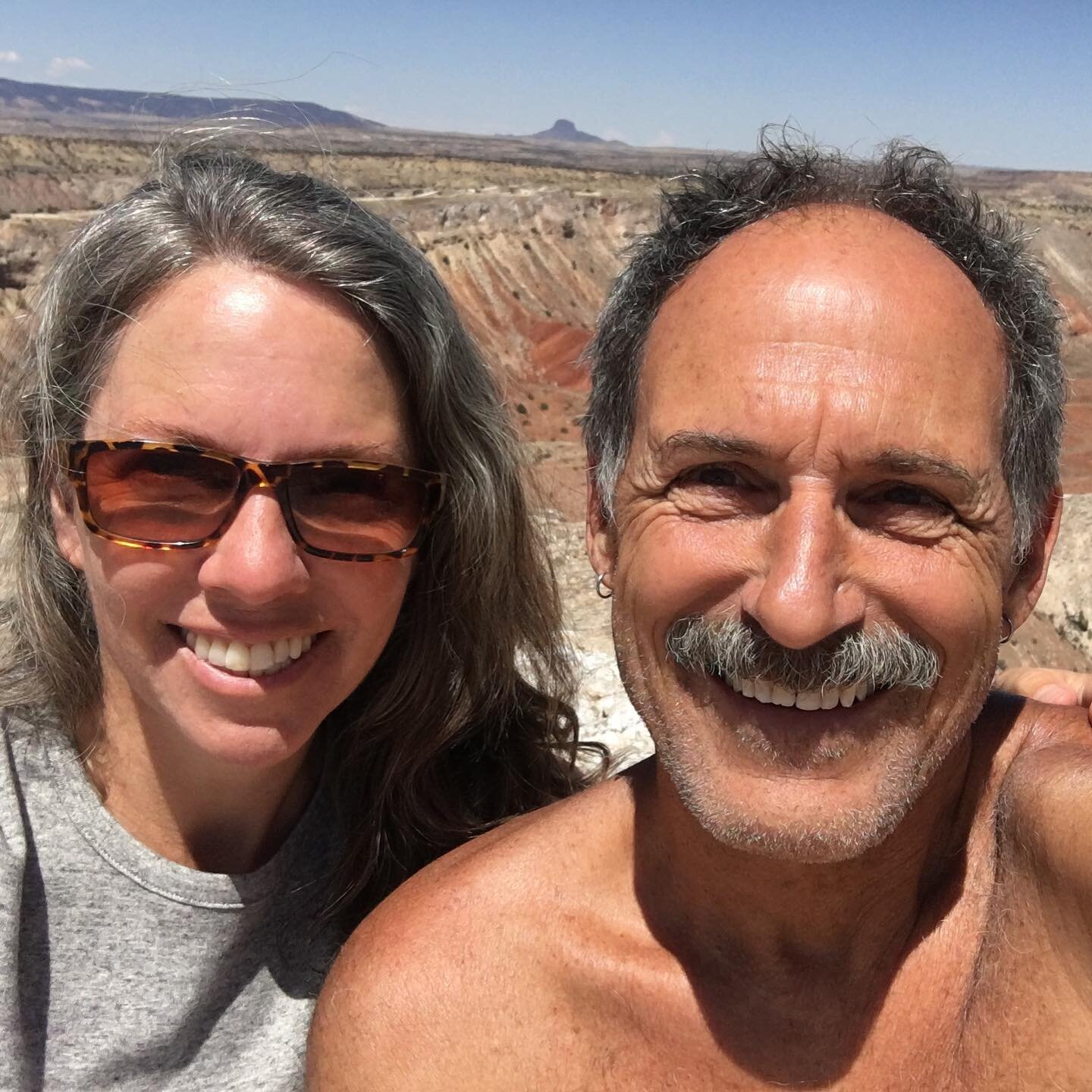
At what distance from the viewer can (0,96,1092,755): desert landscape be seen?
5.46 m

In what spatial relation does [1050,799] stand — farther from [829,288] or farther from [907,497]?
[829,288]

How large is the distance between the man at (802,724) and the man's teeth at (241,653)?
2.55 ft

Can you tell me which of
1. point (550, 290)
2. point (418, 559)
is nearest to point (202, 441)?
point (418, 559)

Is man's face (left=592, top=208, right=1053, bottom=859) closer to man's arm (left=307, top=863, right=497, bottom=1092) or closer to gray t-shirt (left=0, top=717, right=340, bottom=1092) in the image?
man's arm (left=307, top=863, right=497, bottom=1092)

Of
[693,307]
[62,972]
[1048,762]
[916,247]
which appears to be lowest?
[62,972]

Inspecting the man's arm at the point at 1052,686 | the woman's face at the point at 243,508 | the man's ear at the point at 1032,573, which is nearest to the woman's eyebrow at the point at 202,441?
the woman's face at the point at 243,508

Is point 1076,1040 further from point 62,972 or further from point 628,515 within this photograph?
point 62,972

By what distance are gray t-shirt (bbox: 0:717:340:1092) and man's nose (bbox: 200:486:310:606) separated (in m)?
0.76

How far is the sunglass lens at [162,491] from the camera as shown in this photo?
2.29 m

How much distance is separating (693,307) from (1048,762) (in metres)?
1.34

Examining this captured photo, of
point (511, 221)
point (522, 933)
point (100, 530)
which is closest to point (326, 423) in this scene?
point (100, 530)

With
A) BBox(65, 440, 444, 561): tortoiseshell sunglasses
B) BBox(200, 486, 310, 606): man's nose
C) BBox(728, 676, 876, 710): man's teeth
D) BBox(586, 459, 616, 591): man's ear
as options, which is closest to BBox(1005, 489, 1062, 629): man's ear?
BBox(728, 676, 876, 710): man's teeth

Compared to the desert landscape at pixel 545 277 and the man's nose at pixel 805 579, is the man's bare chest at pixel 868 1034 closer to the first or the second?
the man's nose at pixel 805 579

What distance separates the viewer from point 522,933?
265cm
